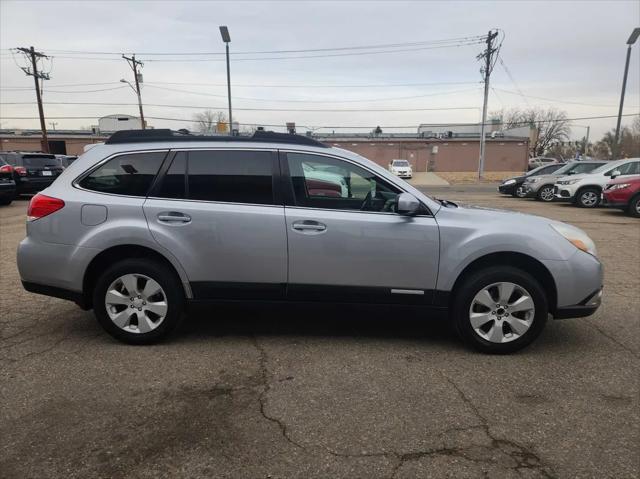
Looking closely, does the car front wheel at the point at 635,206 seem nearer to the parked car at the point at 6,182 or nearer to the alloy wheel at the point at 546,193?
the alloy wheel at the point at 546,193

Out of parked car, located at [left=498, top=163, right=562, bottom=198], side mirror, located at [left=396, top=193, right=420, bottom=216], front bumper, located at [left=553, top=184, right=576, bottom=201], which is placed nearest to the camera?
side mirror, located at [left=396, top=193, right=420, bottom=216]

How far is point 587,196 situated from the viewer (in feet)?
52.0

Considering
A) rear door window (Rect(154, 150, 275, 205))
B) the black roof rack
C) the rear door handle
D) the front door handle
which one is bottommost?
the front door handle

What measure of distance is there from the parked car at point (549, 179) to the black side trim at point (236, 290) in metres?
16.4

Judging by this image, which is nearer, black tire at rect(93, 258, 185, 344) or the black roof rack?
black tire at rect(93, 258, 185, 344)

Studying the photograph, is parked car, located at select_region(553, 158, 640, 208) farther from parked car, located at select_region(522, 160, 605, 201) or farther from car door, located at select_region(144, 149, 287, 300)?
car door, located at select_region(144, 149, 287, 300)

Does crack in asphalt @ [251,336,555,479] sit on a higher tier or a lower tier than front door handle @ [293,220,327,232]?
lower

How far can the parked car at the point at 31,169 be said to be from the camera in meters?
15.9

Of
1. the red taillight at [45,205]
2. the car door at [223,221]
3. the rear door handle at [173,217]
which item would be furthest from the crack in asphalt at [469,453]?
the red taillight at [45,205]

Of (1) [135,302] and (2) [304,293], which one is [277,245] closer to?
(2) [304,293]

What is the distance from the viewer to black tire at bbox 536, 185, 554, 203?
18312 millimetres

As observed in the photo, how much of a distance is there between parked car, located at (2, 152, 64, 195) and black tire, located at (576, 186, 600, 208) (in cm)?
1768

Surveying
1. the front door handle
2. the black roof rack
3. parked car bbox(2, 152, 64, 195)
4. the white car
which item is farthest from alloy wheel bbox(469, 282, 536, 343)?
the white car

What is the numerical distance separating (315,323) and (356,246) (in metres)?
1.16
